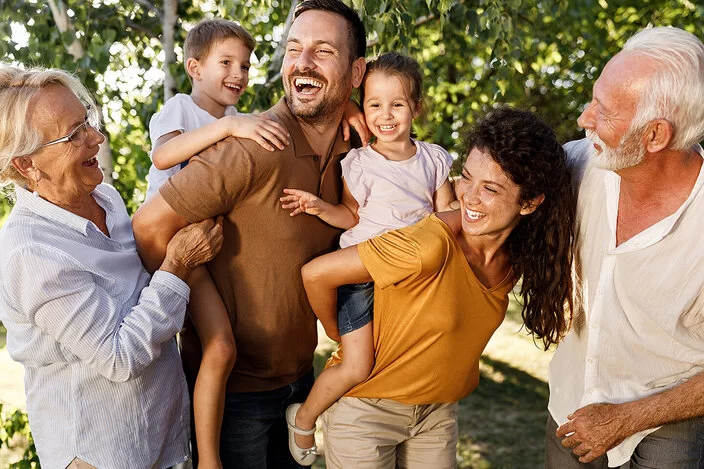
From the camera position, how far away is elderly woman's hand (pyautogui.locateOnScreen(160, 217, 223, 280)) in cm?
215

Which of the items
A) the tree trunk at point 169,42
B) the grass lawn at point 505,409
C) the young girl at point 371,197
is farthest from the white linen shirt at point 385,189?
the grass lawn at point 505,409

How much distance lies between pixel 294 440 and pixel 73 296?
97 cm

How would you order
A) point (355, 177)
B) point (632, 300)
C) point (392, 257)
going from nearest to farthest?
1. point (392, 257)
2. point (632, 300)
3. point (355, 177)

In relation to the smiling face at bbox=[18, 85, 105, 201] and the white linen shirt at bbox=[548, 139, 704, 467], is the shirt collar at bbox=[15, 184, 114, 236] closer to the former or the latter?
the smiling face at bbox=[18, 85, 105, 201]

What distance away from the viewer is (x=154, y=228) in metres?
2.24

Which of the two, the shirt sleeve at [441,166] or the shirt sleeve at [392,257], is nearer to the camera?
the shirt sleeve at [392,257]

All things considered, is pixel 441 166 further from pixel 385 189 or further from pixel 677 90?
pixel 677 90

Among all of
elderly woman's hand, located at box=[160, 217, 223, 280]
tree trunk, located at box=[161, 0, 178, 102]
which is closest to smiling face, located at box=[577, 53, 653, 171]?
elderly woman's hand, located at box=[160, 217, 223, 280]

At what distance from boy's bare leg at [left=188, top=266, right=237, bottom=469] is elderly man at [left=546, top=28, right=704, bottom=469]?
43.5 inches

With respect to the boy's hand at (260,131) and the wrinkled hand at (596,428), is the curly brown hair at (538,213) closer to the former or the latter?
the wrinkled hand at (596,428)

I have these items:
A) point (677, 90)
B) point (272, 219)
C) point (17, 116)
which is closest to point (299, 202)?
point (272, 219)

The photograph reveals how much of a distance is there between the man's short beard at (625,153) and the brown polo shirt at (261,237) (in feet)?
2.89

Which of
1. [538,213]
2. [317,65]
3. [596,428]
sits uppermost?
[317,65]

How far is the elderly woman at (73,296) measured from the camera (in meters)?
1.88
